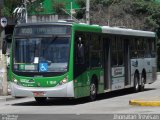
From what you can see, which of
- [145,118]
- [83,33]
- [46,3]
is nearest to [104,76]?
[83,33]

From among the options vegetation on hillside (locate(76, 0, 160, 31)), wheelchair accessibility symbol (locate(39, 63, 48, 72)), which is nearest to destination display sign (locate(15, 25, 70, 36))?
wheelchair accessibility symbol (locate(39, 63, 48, 72))

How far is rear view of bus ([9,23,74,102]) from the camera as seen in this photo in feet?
67.2

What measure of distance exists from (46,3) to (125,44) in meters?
49.2

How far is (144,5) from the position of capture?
6066 centimetres

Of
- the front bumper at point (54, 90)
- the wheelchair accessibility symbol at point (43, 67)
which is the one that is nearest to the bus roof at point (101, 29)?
the wheelchair accessibility symbol at point (43, 67)

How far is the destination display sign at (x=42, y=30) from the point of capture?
826 inches

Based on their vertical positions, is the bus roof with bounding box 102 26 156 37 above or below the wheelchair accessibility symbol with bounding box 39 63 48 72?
above

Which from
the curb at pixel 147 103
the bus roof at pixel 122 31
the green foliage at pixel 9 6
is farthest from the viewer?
the green foliage at pixel 9 6

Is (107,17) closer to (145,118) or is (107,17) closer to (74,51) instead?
(74,51)

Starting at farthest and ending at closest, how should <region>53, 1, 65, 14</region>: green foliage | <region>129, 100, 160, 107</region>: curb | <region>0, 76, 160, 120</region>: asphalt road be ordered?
<region>53, 1, 65, 14</region>: green foliage < <region>129, 100, 160, 107</region>: curb < <region>0, 76, 160, 120</region>: asphalt road

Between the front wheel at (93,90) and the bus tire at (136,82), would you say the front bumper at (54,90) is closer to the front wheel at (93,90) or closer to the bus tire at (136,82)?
the front wheel at (93,90)

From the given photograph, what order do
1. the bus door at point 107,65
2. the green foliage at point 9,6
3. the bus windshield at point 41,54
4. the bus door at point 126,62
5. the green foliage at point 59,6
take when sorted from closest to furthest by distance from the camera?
the bus windshield at point 41,54 → the bus door at point 107,65 → the bus door at point 126,62 → the green foliage at point 9,6 → the green foliage at point 59,6

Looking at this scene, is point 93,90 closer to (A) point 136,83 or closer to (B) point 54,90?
(B) point 54,90

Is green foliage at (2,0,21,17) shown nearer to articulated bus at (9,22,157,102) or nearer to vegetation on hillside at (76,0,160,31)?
vegetation on hillside at (76,0,160,31)
